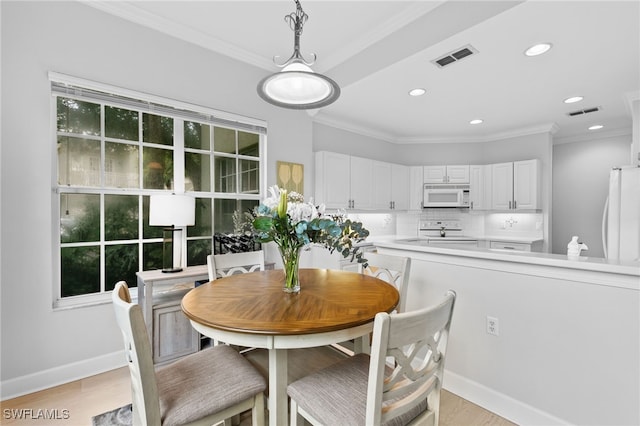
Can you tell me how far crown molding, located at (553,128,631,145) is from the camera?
15.0 ft

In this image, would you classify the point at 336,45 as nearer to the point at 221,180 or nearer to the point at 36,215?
the point at 221,180

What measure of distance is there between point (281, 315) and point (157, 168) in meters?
2.20

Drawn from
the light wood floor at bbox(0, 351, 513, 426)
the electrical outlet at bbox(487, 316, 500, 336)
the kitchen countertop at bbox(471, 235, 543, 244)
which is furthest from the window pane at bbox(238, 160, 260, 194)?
the kitchen countertop at bbox(471, 235, 543, 244)

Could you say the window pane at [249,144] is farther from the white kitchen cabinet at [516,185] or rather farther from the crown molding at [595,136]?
the crown molding at [595,136]

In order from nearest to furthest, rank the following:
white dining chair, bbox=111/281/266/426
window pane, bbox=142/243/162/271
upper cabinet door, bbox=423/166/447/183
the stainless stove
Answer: white dining chair, bbox=111/281/266/426 < window pane, bbox=142/243/162/271 < upper cabinet door, bbox=423/166/447/183 < the stainless stove

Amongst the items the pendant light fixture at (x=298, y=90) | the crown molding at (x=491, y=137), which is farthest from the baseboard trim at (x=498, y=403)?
the crown molding at (x=491, y=137)

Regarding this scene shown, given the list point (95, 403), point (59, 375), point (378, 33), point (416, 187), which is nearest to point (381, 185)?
point (416, 187)

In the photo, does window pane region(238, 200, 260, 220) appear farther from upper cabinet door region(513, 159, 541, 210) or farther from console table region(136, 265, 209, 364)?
upper cabinet door region(513, 159, 541, 210)

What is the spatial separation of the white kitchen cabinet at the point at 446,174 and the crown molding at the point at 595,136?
1748 millimetres

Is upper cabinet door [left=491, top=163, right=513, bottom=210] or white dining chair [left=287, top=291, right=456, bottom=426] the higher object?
upper cabinet door [left=491, top=163, right=513, bottom=210]

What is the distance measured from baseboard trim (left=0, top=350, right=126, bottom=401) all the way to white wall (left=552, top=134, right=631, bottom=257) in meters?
6.65

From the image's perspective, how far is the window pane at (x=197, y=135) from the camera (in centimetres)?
286

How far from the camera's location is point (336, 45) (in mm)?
2957

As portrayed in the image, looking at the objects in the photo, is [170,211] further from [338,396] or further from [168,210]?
[338,396]
